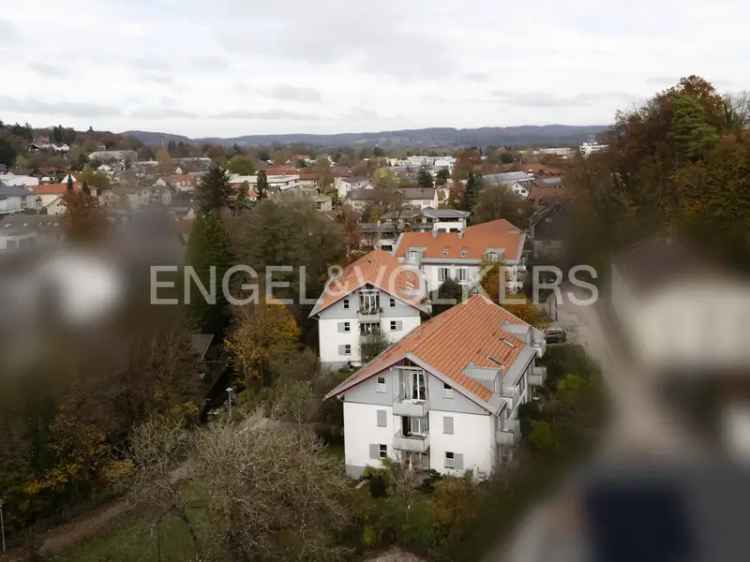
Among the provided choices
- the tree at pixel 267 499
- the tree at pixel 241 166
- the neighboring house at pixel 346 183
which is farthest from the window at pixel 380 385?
the tree at pixel 241 166

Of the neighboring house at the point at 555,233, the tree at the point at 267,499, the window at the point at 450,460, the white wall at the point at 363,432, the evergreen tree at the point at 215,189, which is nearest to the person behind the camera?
the neighboring house at the point at 555,233

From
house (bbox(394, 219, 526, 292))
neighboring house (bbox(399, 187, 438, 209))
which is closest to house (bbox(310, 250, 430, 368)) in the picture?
house (bbox(394, 219, 526, 292))

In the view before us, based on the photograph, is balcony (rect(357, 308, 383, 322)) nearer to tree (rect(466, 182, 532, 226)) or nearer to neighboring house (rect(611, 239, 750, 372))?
tree (rect(466, 182, 532, 226))

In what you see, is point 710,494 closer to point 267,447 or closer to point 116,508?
point 267,447

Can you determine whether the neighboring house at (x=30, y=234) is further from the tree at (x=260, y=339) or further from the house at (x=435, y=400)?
the tree at (x=260, y=339)

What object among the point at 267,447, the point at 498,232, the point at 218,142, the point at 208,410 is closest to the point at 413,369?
the point at 267,447

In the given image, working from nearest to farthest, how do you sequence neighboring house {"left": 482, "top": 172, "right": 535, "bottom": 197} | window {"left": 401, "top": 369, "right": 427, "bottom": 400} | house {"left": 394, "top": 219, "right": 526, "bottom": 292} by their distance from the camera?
window {"left": 401, "top": 369, "right": 427, "bottom": 400}
house {"left": 394, "top": 219, "right": 526, "bottom": 292}
neighboring house {"left": 482, "top": 172, "right": 535, "bottom": 197}

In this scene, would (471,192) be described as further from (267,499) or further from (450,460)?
(267,499)
